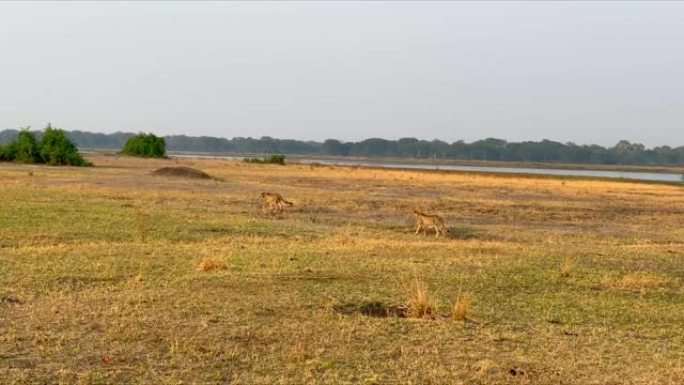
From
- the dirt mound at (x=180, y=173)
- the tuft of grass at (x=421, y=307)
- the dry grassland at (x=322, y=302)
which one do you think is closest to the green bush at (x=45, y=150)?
the dirt mound at (x=180, y=173)

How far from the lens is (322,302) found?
11016 mm

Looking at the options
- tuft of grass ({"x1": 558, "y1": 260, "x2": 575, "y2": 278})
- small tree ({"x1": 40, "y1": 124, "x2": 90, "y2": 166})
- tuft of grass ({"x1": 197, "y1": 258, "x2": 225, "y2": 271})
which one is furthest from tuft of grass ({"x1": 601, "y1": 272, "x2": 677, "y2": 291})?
small tree ({"x1": 40, "y1": 124, "x2": 90, "y2": 166})

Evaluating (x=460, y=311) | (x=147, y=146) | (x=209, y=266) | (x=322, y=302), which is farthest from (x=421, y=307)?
(x=147, y=146)

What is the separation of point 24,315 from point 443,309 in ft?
16.6

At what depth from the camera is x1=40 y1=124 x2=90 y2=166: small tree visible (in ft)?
201

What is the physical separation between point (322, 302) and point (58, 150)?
54.7m

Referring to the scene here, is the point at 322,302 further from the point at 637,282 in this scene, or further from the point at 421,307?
the point at 637,282

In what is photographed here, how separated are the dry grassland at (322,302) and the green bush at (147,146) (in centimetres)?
6895

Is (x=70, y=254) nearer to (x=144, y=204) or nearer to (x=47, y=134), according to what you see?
(x=144, y=204)

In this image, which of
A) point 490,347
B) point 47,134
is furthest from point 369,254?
point 47,134

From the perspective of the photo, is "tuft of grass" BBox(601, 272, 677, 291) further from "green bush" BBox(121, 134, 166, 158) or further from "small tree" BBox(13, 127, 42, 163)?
"green bush" BBox(121, 134, 166, 158)

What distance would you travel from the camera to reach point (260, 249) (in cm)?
1647

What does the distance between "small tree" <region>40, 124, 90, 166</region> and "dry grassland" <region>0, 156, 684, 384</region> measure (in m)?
39.9

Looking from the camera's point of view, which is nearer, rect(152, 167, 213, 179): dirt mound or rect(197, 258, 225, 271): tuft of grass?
rect(197, 258, 225, 271): tuft of grass
